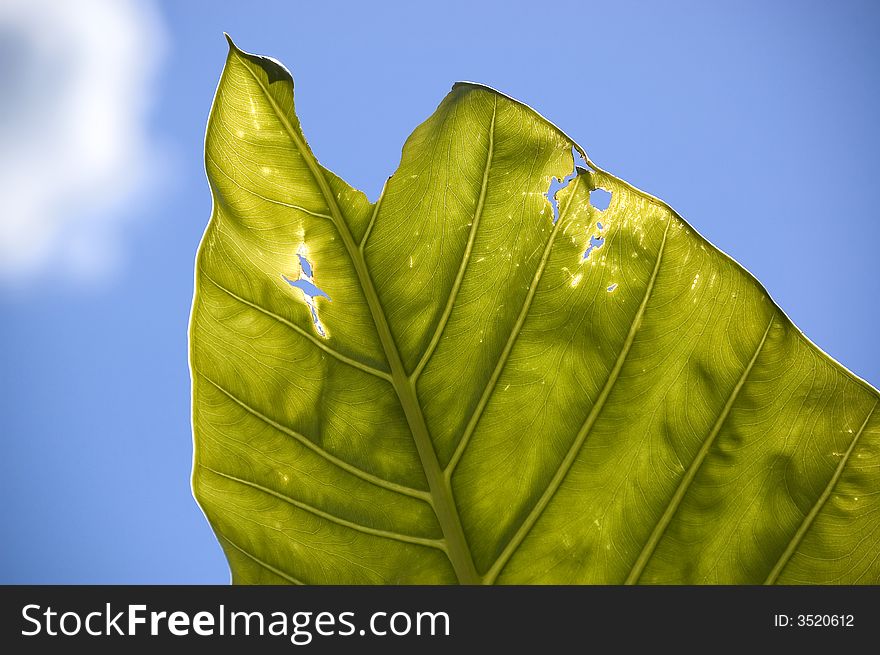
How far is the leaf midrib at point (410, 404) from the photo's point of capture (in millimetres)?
516

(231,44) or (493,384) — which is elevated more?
(231,44)

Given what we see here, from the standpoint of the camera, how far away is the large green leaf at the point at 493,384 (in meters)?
0.51

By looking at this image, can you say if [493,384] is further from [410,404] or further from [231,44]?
[231,44]

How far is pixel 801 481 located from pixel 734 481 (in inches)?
2.1

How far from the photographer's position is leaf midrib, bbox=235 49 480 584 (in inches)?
20.3

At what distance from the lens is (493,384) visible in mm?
547

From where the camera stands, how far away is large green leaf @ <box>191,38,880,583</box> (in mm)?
510

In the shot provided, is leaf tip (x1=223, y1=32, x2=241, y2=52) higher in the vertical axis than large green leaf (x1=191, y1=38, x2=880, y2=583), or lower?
higher

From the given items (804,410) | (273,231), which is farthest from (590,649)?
(273,231)

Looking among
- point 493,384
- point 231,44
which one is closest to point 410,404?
point 493,384

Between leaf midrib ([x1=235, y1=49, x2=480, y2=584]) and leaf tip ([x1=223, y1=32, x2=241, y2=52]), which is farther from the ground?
leaf tip ([x1=223, y1=32, x2=241, y2=52])

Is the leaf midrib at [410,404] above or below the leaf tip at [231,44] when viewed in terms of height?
below

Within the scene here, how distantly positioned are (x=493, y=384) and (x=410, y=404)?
0.08 metres

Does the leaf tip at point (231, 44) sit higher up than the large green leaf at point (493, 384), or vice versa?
the leaf tip at point (231, 44)
